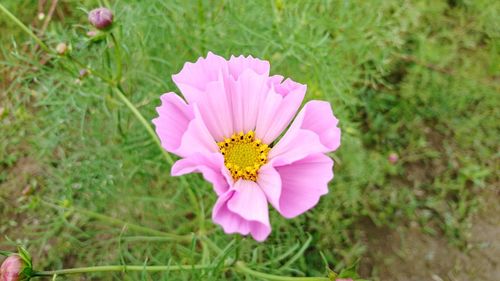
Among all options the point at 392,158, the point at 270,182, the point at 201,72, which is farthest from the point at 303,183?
the point at 392,158

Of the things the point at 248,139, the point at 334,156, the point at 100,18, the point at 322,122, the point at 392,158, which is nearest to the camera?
the point at 322,122

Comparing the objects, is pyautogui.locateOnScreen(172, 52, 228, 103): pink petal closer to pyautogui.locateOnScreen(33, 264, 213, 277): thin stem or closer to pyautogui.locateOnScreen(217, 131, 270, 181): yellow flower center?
pyautogui.locateOnScreen(217, 131, 270, 181): yellow flower center

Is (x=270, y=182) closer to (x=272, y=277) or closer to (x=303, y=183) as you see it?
(x=303, y=183)

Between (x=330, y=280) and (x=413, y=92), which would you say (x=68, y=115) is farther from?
(x=413, y=92)

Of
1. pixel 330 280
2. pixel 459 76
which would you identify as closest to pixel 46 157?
pixel 330 280

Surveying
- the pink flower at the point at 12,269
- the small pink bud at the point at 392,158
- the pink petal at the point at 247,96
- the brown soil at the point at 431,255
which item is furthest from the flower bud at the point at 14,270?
the small pink bud at the point at 392,158
